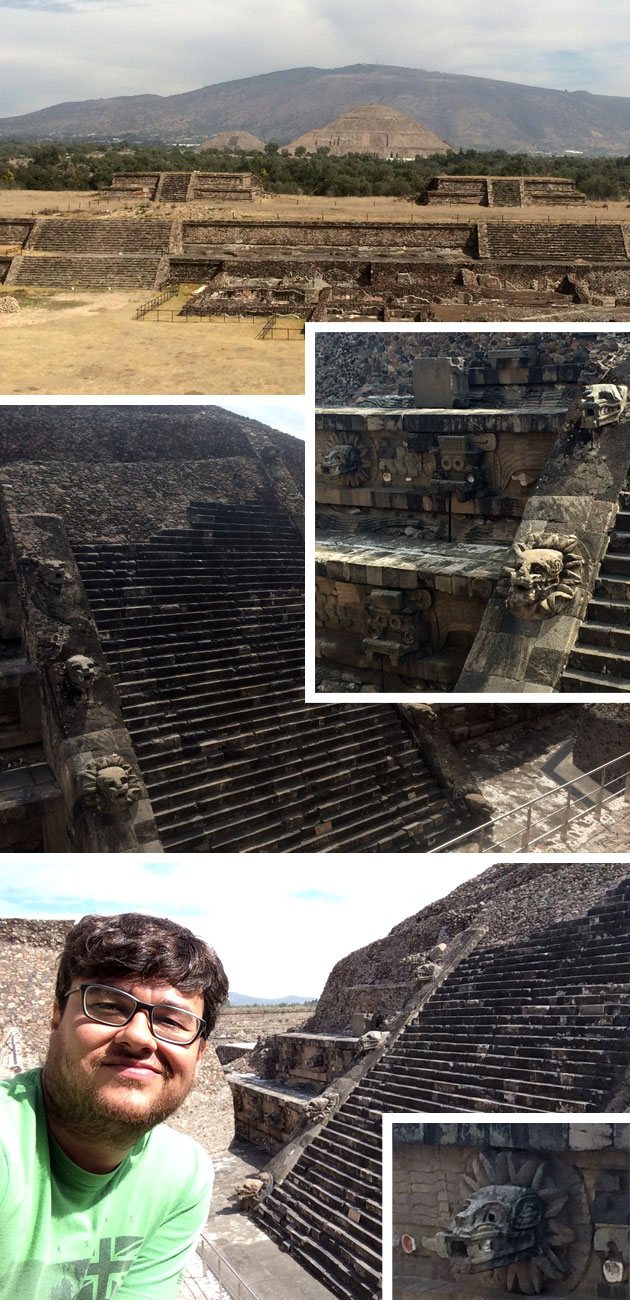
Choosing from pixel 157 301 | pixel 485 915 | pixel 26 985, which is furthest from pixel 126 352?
pixel 485 915

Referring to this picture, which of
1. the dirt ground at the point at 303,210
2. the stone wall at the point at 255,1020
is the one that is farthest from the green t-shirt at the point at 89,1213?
the dirt ground at the point at 303,210

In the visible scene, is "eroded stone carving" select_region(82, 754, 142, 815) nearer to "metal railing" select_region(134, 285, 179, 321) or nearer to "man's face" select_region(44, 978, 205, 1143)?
"man's face" select_region(44, 978, 205, 1143)

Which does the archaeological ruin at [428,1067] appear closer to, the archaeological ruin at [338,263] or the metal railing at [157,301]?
the archaeological ruin at [338,263]

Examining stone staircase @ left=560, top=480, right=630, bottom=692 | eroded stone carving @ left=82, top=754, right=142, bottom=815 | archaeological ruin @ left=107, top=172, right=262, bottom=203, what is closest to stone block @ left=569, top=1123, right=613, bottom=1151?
stone staircase @ left=560, top=480, right=630, bottom=692

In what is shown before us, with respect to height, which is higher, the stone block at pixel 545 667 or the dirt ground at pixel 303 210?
the dirt ground at pixel 303 210

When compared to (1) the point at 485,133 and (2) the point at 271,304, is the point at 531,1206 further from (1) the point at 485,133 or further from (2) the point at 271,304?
(1) the point at 485,133

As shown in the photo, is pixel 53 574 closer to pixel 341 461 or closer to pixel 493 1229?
pixel 341 461
